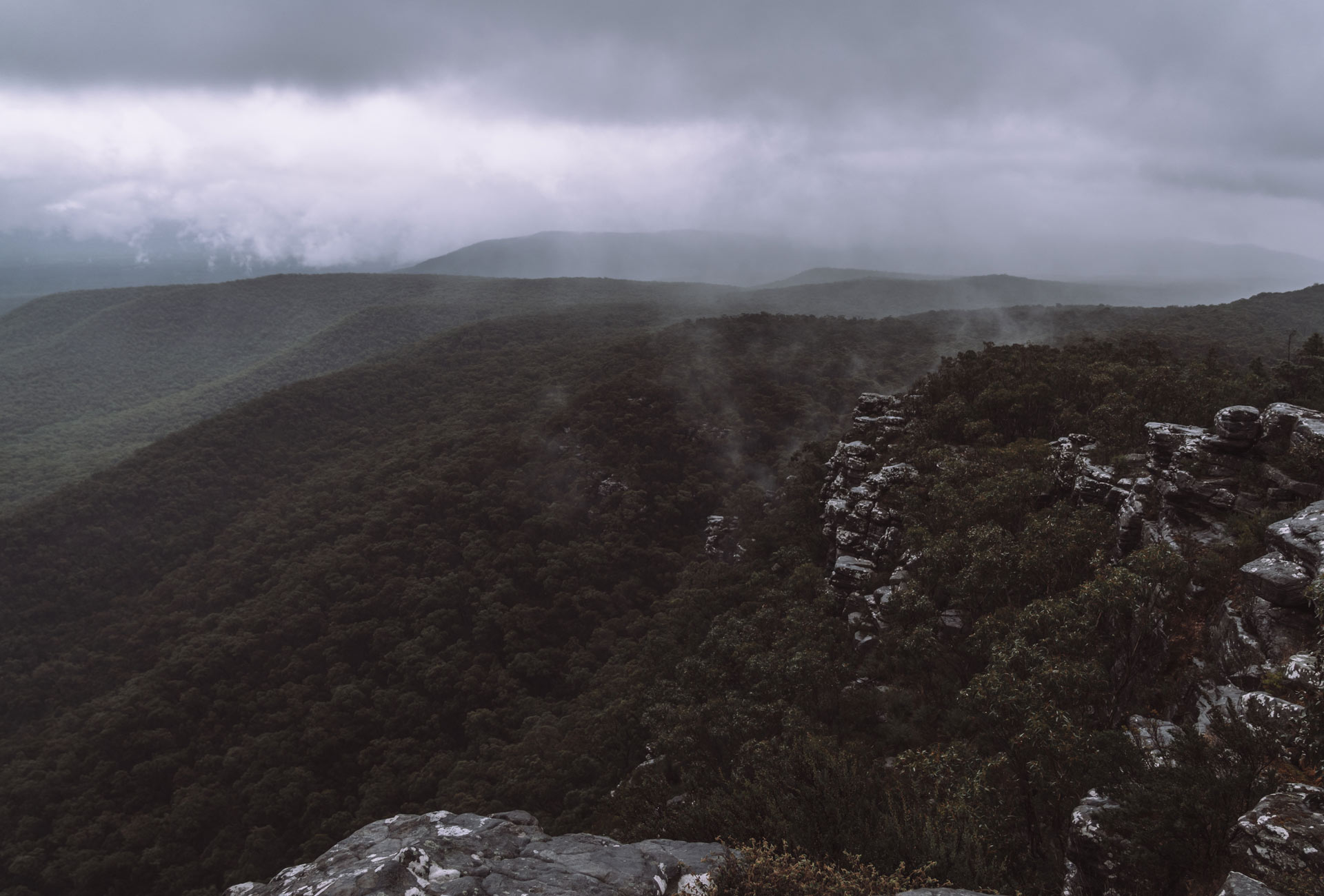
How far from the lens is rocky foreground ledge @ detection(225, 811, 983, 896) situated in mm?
12922

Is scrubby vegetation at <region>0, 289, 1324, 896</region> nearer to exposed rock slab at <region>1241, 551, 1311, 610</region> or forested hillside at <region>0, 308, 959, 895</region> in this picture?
forested hillside at <region>0, 308, 959, 895</region>

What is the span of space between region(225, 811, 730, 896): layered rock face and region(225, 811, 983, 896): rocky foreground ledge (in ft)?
0.07

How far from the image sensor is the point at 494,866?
14.6 metres

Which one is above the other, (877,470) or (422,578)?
(877,470)

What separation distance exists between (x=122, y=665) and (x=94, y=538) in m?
36.8

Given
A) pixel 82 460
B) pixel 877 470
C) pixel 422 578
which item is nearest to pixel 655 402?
pixel 422 578

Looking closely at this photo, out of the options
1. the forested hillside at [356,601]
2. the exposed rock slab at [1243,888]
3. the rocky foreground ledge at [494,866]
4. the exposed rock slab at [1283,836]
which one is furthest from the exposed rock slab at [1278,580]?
the forested hillside at [356,601]

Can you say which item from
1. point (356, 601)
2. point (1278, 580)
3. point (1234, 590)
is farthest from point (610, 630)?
point (1278, 580)

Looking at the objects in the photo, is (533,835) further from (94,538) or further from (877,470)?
(94,538)

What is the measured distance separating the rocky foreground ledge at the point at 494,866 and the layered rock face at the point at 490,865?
0.02 meters

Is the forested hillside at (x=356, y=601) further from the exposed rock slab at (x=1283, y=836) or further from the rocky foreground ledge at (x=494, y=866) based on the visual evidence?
the exposed rock slab at (x=1283, y=836)

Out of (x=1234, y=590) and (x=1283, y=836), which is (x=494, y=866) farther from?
(x=1234, y=590)

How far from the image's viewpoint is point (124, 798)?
63.3 metres

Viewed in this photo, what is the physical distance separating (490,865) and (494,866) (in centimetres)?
11
